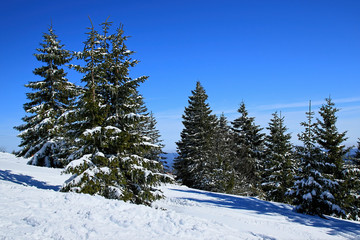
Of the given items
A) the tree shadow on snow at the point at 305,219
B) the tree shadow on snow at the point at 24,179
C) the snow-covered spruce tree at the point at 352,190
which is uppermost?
the snow-covered spruce tree at the point at 352,190

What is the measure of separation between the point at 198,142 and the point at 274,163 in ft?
32.9

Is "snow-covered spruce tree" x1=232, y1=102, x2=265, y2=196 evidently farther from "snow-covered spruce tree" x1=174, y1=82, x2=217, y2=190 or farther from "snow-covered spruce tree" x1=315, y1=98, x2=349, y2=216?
"snow-covered spruce tree" x1=315, y1=98, x2=349, y2=216

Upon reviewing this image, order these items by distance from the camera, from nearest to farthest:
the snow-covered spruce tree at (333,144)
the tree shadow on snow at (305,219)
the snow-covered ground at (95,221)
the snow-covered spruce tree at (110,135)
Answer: the snow-covered ground at (95,221) → the snow-covered spruce tree at (110,135) → the tree shadow on snow at (305,219) → the snow-covered spruce tree at (333,144)

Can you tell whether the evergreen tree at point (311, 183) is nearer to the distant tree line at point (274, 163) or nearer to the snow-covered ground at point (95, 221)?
the distant tree line at point (274, 163)

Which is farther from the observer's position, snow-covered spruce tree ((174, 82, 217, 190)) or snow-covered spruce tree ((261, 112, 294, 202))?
snow-covered spruce tree ((174, 82, 217, 190))

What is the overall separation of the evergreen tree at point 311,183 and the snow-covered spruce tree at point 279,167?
704cm

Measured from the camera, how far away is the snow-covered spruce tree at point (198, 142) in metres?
29.7

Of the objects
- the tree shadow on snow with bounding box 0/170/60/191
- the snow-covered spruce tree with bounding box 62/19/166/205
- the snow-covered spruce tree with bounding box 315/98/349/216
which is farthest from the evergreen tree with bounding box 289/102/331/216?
the tree shadow on snow with bounding box 0/170/60/191

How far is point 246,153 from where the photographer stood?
108 ft

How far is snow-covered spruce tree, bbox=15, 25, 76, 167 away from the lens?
20344mm

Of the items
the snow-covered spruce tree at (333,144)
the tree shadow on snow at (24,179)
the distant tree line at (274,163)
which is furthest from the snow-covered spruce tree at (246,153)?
the tree shadow on snow at (24,179)

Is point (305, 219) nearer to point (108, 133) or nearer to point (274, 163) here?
point (274, 163)

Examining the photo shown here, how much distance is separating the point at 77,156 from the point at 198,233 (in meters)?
6.82

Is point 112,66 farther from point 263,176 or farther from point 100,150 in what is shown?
point 263,176
